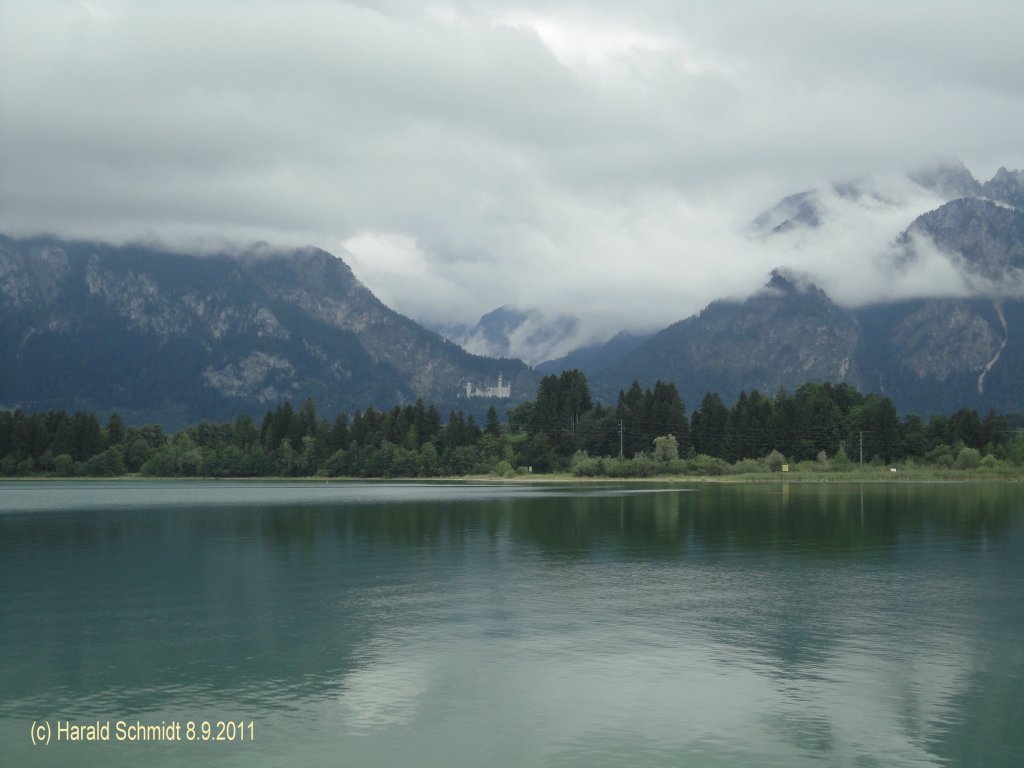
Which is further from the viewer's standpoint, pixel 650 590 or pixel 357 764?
pixel 650 590

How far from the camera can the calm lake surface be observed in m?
28.6

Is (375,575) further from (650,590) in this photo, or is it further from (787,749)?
(787,749)

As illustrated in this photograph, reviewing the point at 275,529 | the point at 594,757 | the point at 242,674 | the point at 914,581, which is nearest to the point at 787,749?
the point at 594,757

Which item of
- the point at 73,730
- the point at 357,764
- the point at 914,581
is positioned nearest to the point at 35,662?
the point at 73,730

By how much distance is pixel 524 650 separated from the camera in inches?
1567

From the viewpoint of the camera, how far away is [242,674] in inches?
1423

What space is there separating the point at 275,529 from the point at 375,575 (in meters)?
38.1

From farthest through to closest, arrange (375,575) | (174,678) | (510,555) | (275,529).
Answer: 1. (275,529)
2. (510,555)
3. (375,575)
4. (174,678)

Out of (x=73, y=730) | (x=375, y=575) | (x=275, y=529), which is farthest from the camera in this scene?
(x=275, y=529)

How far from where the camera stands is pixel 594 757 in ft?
89.5

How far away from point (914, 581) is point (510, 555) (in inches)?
1127

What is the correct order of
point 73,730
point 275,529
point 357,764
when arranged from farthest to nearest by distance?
point 275,529
point 73,730
point 357,764

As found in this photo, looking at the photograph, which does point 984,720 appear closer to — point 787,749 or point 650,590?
point 787,749

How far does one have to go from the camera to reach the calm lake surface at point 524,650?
28578 millimetres
